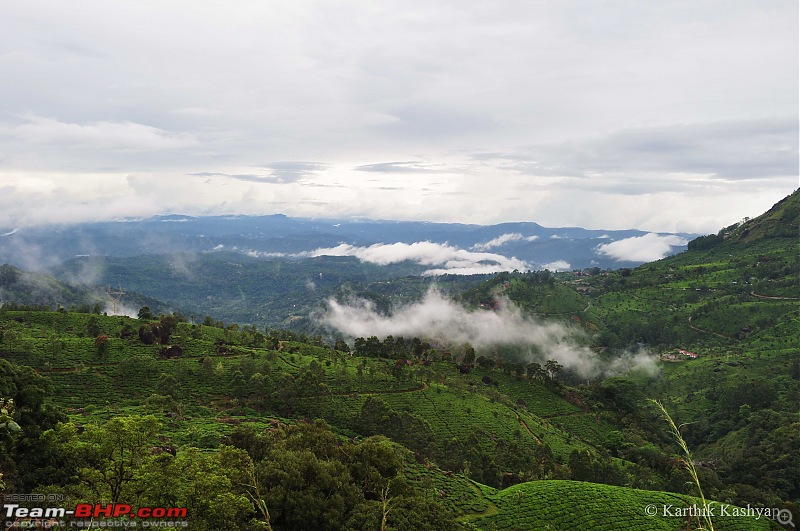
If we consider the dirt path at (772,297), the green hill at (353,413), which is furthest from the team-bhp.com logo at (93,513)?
the dirt path at (772,297)

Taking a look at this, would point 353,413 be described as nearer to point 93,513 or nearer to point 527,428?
point 527,428

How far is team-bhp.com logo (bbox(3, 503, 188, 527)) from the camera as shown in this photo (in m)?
22.5

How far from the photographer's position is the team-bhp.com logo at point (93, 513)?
2252cm

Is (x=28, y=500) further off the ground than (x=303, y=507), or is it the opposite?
(x=28, y=500)

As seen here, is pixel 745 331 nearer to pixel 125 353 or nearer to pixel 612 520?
pixel 612 520

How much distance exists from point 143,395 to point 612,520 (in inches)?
3229

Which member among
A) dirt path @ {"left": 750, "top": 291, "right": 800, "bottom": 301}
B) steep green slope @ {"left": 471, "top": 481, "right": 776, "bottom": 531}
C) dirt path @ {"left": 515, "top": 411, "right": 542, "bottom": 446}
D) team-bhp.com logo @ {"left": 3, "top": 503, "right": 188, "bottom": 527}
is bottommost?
dirt path @ {"left": 515, "top": 411, "right": 542, "bottom": 446}

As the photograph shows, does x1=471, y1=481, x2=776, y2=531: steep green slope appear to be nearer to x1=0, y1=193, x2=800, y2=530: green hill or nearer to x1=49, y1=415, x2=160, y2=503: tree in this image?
x1=0, y1=193, x2=800, y2=530: green hill

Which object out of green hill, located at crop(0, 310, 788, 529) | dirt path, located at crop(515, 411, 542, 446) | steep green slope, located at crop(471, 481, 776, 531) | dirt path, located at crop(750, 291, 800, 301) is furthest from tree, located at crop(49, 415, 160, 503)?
dirt path, located at crop(750, 291, 800, 301)

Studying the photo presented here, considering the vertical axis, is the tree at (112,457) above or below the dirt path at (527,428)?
above

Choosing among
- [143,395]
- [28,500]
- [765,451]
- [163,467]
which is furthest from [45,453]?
[765,451]

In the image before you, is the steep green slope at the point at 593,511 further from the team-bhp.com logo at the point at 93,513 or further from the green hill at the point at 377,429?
the team-bhp.com logo at the point at 93,513

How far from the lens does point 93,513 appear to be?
2286cm

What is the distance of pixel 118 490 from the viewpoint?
82.2ft
